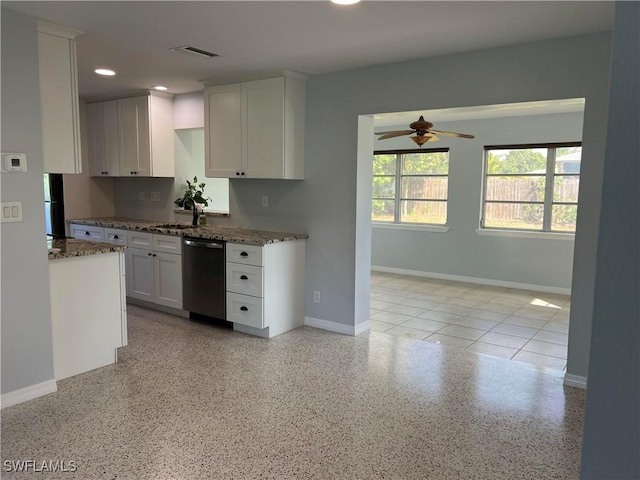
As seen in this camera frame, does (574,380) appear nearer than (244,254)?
Yes

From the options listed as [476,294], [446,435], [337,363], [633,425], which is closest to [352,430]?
[446,435]

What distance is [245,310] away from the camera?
4.02 meters

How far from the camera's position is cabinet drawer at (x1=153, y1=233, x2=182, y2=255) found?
4.42 meters

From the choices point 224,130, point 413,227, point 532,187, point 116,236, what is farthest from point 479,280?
point 116,236

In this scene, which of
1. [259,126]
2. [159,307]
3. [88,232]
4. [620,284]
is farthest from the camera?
[88,232]

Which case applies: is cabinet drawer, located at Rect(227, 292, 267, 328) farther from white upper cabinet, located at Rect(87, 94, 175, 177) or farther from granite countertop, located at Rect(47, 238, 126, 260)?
white upper cabinet, located at Rect(87, 94, 175, 177)

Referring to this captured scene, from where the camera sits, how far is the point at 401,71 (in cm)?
365

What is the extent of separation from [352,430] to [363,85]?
8.93 ft

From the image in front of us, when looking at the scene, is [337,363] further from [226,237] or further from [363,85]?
[363,85]

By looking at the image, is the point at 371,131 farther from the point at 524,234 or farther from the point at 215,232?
the point at 524,234

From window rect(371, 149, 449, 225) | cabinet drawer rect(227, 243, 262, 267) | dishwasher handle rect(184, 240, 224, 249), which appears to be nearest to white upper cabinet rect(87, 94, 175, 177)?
dishwasher handle rect(184, 240, 224, 249)

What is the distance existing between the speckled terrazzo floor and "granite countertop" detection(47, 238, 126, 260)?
33.5 inches

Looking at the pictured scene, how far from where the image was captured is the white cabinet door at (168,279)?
4469mm

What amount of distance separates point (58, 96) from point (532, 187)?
5.63 m
